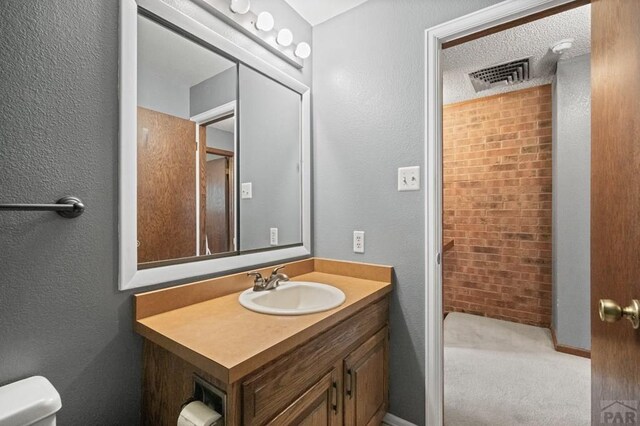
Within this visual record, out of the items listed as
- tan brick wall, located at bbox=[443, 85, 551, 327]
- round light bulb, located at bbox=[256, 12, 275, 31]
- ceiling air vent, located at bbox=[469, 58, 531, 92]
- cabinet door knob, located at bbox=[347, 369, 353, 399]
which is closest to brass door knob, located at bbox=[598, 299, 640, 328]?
cabinet door knob, located at bbox=[347, 369, 353, 399]

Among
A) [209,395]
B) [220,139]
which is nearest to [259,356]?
[209,395]

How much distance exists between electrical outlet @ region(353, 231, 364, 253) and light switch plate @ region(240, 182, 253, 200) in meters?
0.64

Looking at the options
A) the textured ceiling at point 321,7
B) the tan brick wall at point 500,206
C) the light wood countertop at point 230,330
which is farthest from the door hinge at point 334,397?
the tan brick wall at point 500,206

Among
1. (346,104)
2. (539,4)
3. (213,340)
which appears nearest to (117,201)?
(213,340)

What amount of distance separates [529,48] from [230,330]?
2.76 meters

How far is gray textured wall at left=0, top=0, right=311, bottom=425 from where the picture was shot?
32.4 inches

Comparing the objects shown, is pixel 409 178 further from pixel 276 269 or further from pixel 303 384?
pixel 303 384

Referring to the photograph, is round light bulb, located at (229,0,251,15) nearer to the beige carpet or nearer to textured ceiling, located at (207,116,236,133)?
textured ceiling, located at (207,116,236,133)

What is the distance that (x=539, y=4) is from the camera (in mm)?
1203

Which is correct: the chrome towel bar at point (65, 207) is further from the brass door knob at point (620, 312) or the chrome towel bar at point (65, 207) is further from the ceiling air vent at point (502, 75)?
the ceiling air vent at point (502, 75)

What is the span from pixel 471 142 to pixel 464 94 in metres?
0.50

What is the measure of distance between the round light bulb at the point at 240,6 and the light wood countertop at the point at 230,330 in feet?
4.09

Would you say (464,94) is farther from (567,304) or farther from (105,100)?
(105,100)

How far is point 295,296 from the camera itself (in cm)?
148
